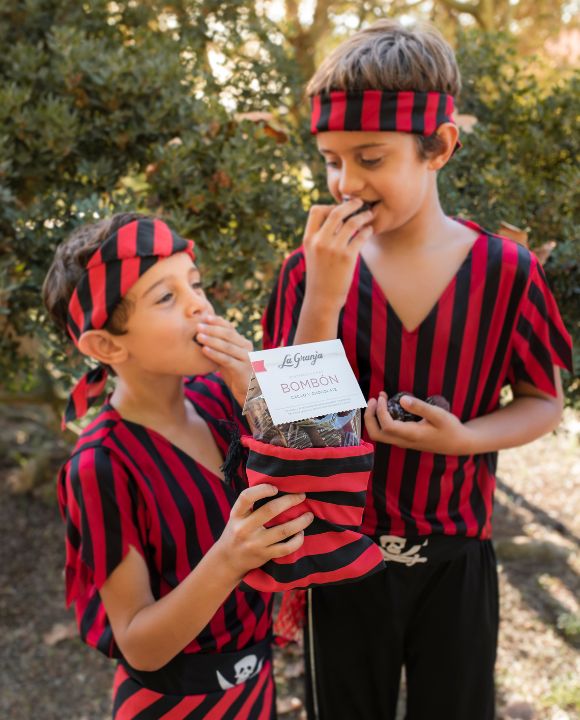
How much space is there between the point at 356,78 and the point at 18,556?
11.2 feet

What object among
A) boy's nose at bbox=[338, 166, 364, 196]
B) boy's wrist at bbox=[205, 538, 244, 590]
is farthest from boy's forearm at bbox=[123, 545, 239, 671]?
boy's nose at bbox=[338, 166, 364, 196]

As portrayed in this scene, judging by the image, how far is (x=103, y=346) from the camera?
1645mm

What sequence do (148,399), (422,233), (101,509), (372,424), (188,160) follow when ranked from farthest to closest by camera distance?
1. (188,160)
2. (422,233)
3. (148,399)
4. (372,424)
5. (101,509)

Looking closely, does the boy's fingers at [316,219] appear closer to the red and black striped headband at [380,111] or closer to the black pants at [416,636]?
the red and black striped headband at [380,111]

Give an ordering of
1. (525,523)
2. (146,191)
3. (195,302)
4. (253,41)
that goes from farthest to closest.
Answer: (525,523) < (253,41) < (146,191) < (195,302)

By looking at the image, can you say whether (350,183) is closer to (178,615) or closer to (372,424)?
(372,424)

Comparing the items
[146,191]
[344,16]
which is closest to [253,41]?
[146,191]

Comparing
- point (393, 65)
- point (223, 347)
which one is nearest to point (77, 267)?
point (223, 347)

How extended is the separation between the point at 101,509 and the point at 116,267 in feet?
1.78

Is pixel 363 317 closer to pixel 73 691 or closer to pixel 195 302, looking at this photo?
pixel 195 302

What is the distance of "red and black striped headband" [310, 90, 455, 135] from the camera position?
Result: 64.1 inches

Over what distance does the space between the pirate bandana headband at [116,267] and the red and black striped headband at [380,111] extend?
491 mm

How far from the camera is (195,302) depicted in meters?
1.63

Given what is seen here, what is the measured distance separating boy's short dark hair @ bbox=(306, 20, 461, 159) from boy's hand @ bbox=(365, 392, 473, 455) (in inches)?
24.9
